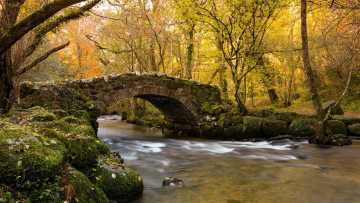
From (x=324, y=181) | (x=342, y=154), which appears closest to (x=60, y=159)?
(x=324, y=181)

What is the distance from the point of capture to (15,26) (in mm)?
4836

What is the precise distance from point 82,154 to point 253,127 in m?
8.75

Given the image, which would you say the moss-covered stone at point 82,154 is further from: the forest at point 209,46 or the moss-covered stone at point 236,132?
the moss-covered stone at point 236,132

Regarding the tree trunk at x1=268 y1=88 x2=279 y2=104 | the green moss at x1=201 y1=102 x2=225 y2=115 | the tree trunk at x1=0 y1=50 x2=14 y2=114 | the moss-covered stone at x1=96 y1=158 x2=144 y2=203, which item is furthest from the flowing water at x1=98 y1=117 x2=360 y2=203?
the tree trunk at x1=268 y1=88 x2=279 y2=104

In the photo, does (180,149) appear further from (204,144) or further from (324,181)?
(324,181)

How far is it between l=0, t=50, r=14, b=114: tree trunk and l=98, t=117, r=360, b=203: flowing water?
3477 millimetres

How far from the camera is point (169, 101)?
41.9 feet

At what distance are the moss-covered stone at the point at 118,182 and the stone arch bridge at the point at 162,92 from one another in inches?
250

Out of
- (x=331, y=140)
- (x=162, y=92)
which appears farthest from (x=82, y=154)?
(x=331, y=140)

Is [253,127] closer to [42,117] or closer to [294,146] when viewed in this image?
[294,146]

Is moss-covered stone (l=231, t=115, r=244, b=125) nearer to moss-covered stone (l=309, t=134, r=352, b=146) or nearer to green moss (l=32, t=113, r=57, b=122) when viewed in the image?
moss-covered stone (l=309, t=134, r=352, b=146)

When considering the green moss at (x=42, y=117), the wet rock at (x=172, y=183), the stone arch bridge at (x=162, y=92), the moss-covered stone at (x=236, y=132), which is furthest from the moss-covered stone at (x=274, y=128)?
the green moss at (x=42, y=117)

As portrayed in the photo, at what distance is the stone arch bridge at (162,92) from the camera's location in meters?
10.2

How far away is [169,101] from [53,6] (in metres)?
8.32
